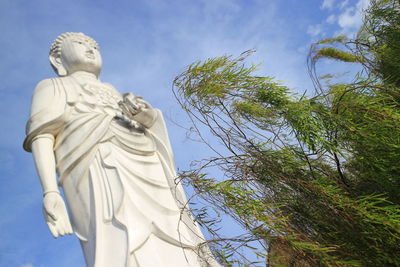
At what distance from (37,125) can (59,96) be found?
0.25 metres

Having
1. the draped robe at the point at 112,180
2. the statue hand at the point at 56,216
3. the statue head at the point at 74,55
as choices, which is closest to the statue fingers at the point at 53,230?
the statue hand at the point at 56,216

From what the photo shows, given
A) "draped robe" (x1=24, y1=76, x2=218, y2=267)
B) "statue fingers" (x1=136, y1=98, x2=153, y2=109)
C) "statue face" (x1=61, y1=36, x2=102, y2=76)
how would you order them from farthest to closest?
"statue face" (x1=61, y1=36, x2=102, y2=76) → "statue fingers" (x1=136, y1=98, x2=153, y2=109) → "draped robe" (x1=24, y1=76, x2=218, y2=267)

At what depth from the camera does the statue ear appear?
3166mm

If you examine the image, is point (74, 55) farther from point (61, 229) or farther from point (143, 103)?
point (61, 229)

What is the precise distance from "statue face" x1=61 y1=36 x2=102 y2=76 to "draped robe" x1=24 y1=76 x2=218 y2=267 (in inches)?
7.4

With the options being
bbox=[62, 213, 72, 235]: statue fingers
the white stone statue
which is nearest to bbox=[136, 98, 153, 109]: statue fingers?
the white stone statue

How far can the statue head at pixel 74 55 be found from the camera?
3.12 m

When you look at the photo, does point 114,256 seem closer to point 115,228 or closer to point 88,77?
point 115,228

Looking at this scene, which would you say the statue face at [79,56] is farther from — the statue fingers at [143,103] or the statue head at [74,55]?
the statue fingers at [143,103]

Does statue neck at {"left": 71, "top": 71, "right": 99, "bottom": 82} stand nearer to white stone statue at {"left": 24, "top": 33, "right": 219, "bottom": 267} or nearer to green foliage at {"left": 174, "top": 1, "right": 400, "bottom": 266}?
white stone statue at {"left": 24, "top": 33, "right": 219, "bottom": 267}

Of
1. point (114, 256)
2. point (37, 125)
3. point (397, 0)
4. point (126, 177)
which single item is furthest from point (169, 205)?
point (397, 0)

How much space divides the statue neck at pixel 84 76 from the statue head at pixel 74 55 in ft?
0.10

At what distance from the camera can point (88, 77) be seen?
3.09 metres

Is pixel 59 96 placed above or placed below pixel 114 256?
above
